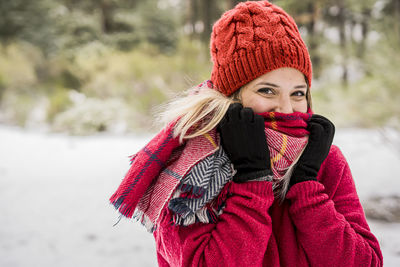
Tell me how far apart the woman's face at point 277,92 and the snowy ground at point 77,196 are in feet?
6.48

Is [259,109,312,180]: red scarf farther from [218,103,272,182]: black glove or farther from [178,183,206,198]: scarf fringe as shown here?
[178,183,206,198]: scarf fringe

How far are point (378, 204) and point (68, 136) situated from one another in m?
5.18

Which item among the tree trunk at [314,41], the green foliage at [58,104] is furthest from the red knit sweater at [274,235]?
the green foliage at [58,104]

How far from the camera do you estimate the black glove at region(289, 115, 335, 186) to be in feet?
3.20

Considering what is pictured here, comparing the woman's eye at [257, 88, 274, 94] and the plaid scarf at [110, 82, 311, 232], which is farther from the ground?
the woman's eye at [257, 88, 274, 94]

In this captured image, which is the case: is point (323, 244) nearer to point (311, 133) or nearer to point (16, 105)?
point (311, 133)

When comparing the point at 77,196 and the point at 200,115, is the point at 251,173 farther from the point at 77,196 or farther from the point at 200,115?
the point at 77,196

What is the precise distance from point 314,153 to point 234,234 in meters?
0.42

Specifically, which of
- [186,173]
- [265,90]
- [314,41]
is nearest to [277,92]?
[265,90]

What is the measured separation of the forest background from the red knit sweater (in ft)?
9.59

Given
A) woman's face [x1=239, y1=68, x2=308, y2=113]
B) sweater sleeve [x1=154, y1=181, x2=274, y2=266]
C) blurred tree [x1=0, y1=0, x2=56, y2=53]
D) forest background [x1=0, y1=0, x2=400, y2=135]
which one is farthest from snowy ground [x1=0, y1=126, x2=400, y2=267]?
blurred tree [x1=0, y1=0, x2=56, y2=53]

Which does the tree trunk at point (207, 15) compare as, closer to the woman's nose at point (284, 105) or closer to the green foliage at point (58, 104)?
the green foliage at point (58, 104)

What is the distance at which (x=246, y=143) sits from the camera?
922 mm

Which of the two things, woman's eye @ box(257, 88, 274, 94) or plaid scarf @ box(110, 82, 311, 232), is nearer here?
plaid scarf @ box(110, 82, 311, 232)
